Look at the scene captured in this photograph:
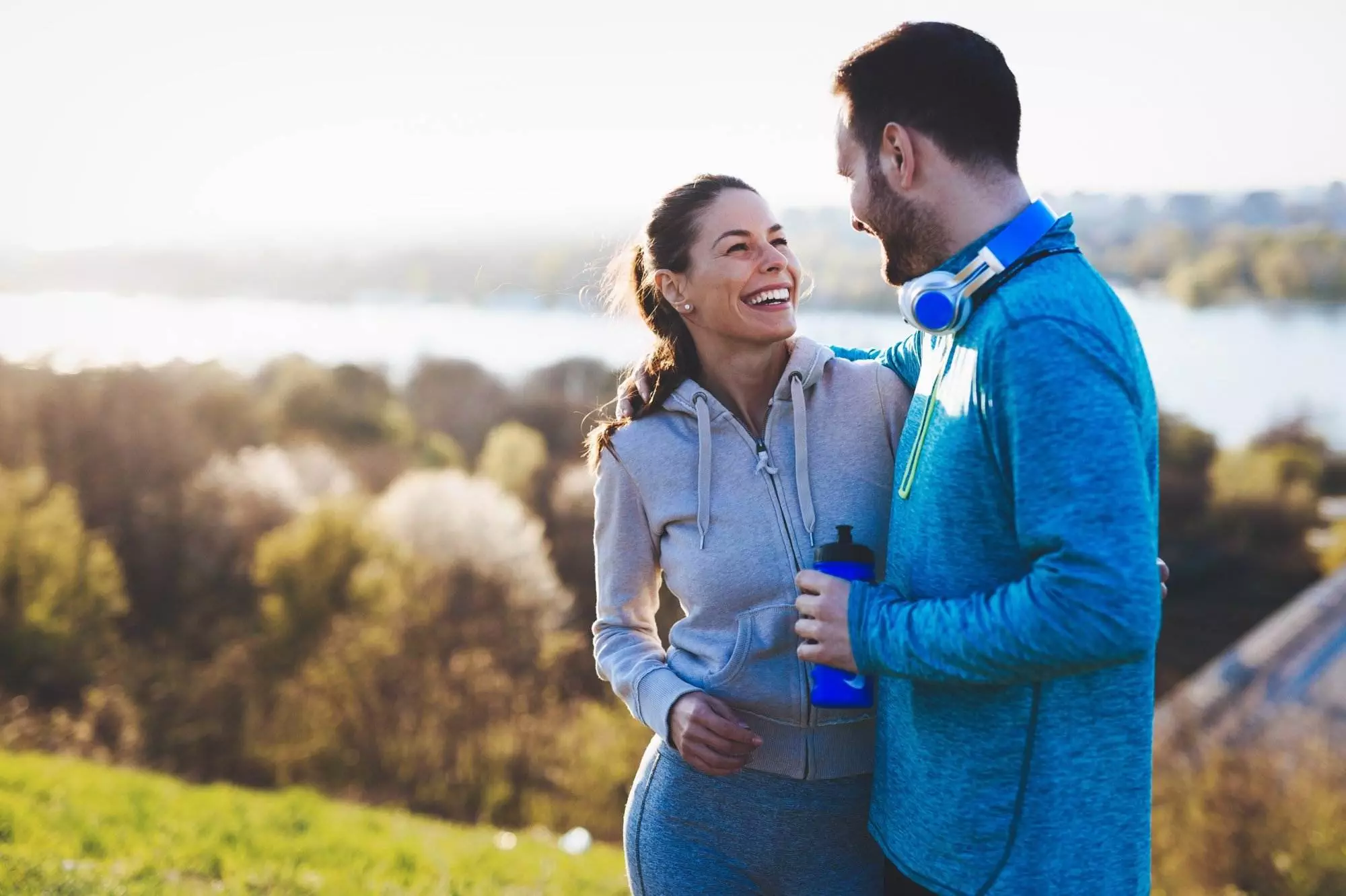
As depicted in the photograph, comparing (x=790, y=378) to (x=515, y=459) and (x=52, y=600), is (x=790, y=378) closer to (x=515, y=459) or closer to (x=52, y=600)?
(x=52, y=600)

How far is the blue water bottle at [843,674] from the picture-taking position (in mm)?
1826

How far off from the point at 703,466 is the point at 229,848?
Result: 444cm

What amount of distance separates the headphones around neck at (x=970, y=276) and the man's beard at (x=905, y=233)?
0.29ft

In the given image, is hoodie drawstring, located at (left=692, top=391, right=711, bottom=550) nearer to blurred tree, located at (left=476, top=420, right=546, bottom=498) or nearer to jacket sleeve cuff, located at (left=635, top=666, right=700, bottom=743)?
jacket sleeve cuff, located at (left=635, top=666, right=700, bottom=743)

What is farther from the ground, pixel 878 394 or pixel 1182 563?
pixel 878 394

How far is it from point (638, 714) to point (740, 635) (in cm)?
28

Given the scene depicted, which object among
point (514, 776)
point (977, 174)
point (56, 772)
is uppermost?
point (977, 174)

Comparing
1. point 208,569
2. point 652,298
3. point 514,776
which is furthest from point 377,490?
point 652,298

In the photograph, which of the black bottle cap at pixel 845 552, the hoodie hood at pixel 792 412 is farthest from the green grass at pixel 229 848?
the black bottle cap at pixel 845 552

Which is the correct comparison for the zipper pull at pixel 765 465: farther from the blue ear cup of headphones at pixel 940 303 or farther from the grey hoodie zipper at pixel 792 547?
the blue ear cup of headphones at pixel 940 303

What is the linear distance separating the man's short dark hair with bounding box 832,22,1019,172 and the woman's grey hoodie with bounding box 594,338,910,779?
62 cm

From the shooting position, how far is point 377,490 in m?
18.4

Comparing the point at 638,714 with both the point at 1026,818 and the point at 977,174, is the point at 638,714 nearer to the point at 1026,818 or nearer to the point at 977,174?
A: the point at 1026,818

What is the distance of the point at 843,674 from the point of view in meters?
1.84
